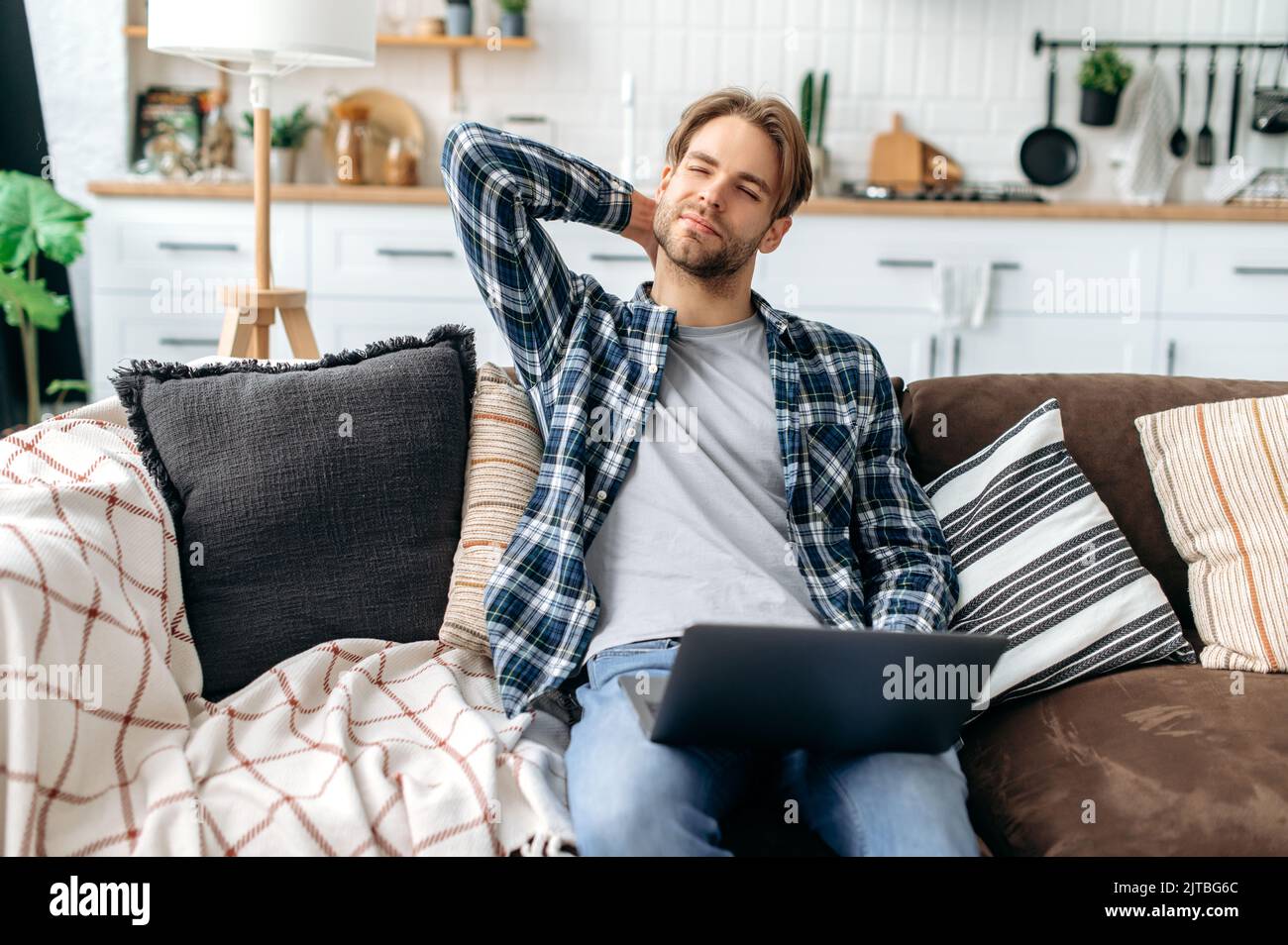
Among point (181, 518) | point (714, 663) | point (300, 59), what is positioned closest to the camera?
point (714, 663)

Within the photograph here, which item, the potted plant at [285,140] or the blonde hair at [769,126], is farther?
the potted plant at [285,140]

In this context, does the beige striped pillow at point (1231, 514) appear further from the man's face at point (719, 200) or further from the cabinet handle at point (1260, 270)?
the cabinet handle at point (1260, 270)

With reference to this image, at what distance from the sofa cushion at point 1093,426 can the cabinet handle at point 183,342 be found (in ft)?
7.84

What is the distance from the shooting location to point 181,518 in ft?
5.18

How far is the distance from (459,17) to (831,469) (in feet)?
9.12

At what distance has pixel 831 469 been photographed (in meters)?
1.72

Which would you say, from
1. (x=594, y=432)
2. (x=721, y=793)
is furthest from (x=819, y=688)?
(x=594, y=432)

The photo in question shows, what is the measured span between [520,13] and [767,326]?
2575 mm

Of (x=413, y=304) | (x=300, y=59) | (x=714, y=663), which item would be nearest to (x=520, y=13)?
(x=413, y=304)

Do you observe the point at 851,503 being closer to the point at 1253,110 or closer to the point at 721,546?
the point at 721,546

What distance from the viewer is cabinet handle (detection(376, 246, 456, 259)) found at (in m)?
3.62

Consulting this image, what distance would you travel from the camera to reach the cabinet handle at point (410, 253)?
362 centimetres

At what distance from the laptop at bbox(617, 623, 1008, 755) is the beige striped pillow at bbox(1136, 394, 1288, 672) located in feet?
1.95

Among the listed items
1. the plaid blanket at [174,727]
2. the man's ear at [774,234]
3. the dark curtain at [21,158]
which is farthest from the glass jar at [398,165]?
the plaid blanket at [174,727]
